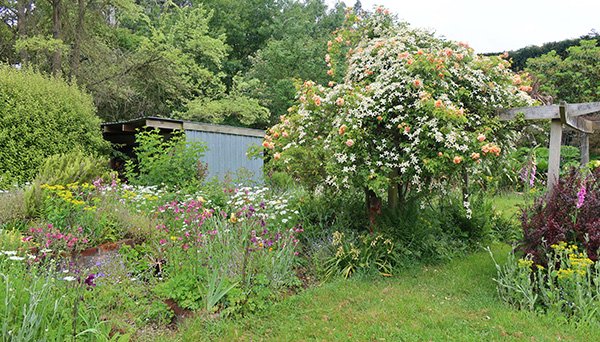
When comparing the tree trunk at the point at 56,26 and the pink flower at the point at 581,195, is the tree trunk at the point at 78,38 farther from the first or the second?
the pink flower at the point at 581,195

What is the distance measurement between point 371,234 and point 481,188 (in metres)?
2.36

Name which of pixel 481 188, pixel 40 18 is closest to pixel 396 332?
pixel 481 188

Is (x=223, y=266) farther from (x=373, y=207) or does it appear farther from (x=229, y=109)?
(x=229, y=109)

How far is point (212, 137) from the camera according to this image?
29.7 feet

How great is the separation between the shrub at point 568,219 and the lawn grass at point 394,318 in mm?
652

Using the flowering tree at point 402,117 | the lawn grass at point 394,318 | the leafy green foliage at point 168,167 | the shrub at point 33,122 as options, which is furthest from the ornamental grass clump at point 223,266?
the shrub at point 33,122

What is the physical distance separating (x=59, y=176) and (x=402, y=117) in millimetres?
4331

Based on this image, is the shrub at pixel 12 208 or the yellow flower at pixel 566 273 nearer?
the yellow flower at pixel 566 273

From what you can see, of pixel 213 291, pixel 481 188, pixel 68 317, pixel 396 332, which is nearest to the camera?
pixel 68 317

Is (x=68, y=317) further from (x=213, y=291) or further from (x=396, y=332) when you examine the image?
(x=396, y=332)

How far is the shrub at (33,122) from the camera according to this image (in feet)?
20.3

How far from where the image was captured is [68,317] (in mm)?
2303

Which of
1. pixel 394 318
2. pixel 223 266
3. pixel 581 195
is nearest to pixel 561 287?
pixel 581 195

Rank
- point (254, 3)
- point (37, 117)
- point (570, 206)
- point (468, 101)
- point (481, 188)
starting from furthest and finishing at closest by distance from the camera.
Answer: point (254, 3) → point (37, 117) → point (481, 188) → point (468, 101) → point (570, 206)
